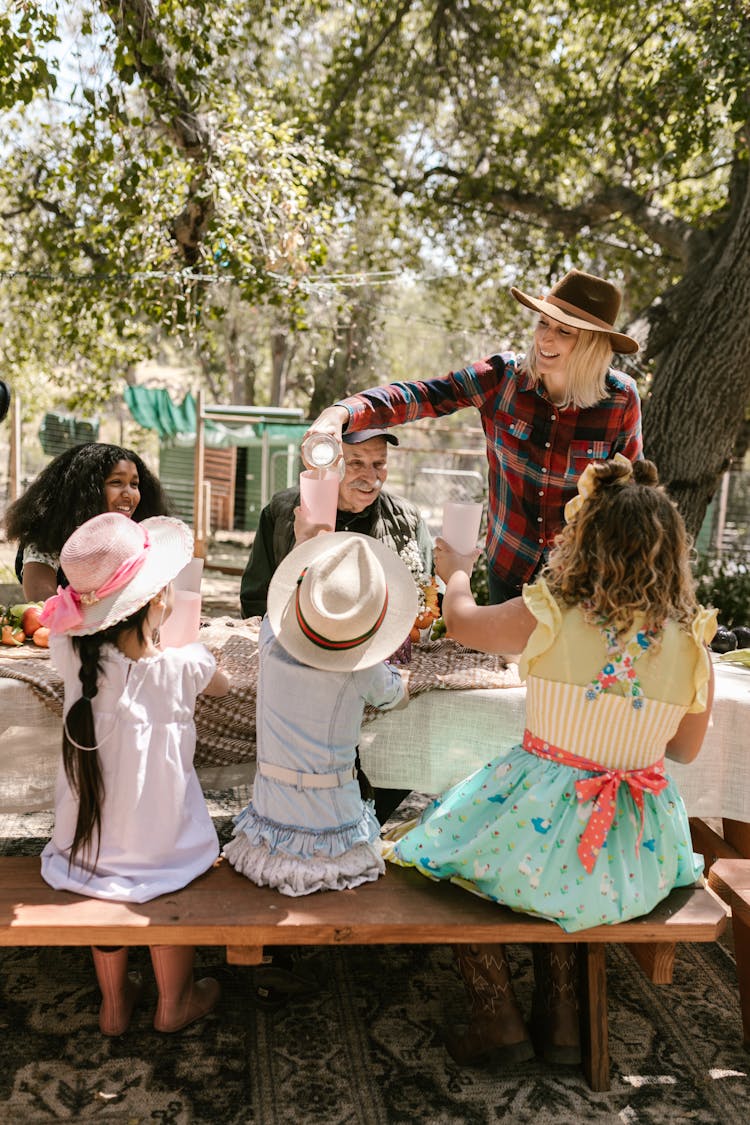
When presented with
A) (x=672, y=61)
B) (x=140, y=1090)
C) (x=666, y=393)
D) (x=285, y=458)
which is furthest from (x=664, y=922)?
(x=285, y=458)

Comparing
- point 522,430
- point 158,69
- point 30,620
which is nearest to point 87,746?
point 30,620

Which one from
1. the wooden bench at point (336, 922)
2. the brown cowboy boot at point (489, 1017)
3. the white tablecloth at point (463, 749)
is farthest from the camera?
the white tablecloth at point (463, 749)

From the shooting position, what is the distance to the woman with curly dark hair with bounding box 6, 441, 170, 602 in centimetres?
346

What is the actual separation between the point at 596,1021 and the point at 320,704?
3.88 feet

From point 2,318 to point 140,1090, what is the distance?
13.8 metres

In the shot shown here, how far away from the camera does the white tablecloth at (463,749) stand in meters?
3.00

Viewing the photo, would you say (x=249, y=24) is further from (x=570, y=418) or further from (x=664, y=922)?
(x=664, y=922)

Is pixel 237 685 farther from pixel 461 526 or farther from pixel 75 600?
pixel 461 526

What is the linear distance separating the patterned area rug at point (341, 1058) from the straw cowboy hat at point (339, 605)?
1.16 m

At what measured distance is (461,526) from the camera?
8.93 ft

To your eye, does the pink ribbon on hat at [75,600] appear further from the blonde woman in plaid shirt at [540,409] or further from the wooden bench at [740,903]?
the wooden bench at [740,903]

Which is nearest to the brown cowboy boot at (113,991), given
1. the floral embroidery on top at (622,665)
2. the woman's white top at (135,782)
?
the woman's white top at (135,782)

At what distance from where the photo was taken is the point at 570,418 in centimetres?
322

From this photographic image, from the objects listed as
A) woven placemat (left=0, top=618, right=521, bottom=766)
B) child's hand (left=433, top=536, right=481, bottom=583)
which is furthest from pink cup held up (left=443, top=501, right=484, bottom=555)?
woven placemat (left=0, top=618, right=521, bottom=766)
